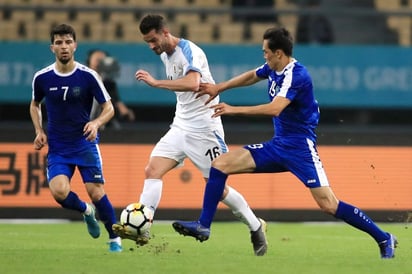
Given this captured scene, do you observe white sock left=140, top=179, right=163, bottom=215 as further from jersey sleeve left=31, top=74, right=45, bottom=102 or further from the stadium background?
the stadium background

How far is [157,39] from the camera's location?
10.7 metres

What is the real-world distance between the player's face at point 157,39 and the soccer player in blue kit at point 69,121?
2.13ft

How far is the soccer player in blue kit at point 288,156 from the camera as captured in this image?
9.92 m

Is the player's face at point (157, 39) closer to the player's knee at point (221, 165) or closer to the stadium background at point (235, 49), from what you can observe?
the player's knee at point (221, 165)

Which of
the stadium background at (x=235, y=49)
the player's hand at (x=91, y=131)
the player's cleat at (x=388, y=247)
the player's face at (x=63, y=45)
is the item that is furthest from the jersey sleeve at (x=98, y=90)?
the stadium background at (x=235, y=49)

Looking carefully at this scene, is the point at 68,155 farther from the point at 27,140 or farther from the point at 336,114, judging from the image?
the point at 336,114

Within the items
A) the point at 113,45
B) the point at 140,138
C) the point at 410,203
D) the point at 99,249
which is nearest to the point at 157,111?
the point at 113,45

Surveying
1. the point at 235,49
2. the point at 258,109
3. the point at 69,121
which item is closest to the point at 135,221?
the point at 69,121

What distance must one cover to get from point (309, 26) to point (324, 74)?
2.93 ft

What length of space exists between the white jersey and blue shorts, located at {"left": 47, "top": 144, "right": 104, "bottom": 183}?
0.86m

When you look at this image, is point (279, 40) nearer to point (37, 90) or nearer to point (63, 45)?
point (63, 45)

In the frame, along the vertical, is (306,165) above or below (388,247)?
above

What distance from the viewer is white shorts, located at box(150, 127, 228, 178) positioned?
11062 millimetres

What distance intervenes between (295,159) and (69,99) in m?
2.25
